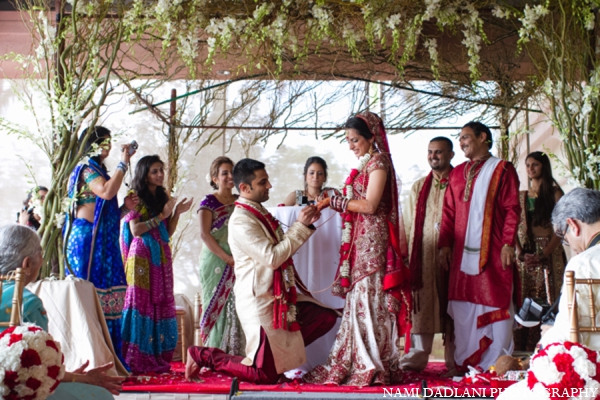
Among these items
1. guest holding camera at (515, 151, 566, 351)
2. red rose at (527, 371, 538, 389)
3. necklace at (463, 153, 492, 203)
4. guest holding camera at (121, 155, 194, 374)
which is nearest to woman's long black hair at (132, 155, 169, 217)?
guest holding camera at (121, 155, 194, 374)

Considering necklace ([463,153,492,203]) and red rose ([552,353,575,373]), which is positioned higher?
necklace ([463,153,492,203])

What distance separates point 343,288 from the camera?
3.96m

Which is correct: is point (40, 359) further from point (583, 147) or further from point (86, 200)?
point (583, 147)

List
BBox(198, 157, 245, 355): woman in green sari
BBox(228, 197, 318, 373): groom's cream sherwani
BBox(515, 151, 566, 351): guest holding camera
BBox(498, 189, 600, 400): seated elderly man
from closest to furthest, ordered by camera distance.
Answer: BBox(498, 189, 600, 400): seated elderly man
BBox(228, 197, 318, 373): groom's cream sherwani
BBox(198, 157, 245, 355): woman in green sari
BBox(515, 151, 566, 351): guest holding camera

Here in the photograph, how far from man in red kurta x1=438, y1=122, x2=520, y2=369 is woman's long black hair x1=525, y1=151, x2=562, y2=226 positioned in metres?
0.82

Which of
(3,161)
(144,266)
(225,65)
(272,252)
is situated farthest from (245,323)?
(3,161)

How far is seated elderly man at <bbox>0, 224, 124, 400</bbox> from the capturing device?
2.39m

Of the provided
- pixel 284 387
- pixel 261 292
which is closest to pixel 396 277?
pixel 261 292

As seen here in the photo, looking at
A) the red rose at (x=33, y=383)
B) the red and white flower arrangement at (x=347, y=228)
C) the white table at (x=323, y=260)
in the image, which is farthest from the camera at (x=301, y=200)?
the red rose at (x=33, y=383)

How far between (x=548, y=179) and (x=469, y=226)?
115 centimetres

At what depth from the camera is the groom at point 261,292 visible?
3.75 meters

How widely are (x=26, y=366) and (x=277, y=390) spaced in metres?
1.82

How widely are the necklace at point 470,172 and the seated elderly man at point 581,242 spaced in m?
1.81

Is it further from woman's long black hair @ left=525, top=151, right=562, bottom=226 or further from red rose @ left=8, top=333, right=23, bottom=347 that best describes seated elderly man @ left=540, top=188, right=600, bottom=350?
woman's long black hair @ left=525, top=151, right=562, bottom=226
